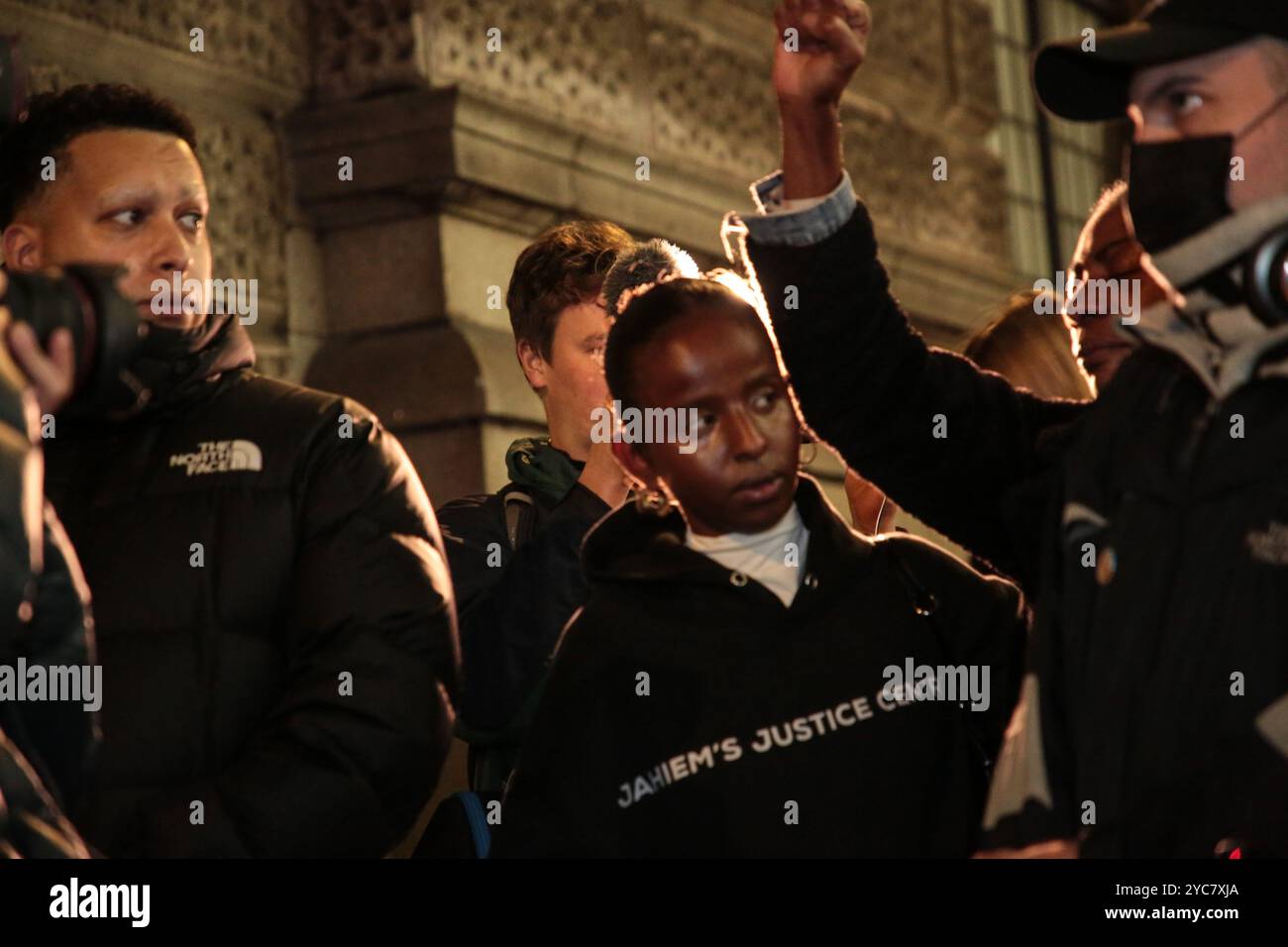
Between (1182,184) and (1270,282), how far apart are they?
18 cm

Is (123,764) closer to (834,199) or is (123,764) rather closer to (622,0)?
(834,199)

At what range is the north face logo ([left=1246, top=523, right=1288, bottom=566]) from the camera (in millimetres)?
2088

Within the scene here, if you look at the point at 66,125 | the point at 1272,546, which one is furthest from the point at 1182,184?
the point at 66,125

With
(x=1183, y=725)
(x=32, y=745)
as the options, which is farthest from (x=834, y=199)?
(x=32, y=745)

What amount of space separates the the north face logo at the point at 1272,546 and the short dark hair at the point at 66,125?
78.8 inches

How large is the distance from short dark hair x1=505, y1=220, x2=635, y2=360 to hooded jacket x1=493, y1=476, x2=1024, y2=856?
116 cm

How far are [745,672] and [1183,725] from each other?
2.34ft

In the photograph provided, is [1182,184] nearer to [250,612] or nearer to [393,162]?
[250,612]

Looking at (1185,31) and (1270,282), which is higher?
(1185,31)

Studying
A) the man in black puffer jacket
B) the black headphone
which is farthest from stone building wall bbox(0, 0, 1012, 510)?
the black headphone

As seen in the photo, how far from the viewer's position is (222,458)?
289 centimetres

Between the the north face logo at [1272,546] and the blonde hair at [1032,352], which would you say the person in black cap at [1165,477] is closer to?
the the north face logo at [1272,546]

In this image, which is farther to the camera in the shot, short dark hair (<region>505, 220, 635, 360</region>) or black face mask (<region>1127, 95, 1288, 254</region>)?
short dark hair (<region>505, 220, 635, 360</region>)

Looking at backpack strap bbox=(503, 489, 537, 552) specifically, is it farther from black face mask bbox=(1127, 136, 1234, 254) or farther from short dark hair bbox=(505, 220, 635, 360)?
black face mask bbox=(1127, 136, 1234, 254)
